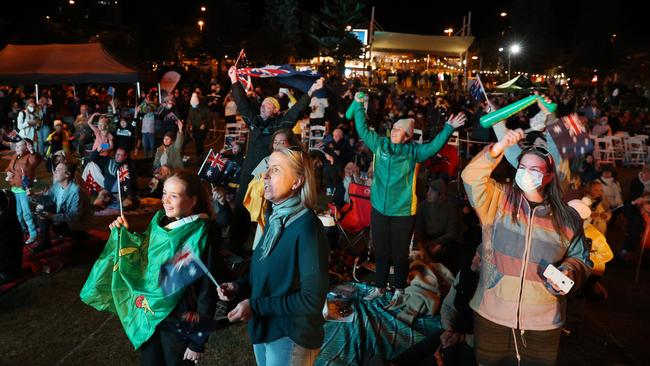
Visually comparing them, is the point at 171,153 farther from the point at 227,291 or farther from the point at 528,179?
the point at 528,179

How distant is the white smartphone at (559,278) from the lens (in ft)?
8.63

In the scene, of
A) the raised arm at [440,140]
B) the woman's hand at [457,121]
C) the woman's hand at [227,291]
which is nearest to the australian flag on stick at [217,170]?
the raised arm at [440,140]

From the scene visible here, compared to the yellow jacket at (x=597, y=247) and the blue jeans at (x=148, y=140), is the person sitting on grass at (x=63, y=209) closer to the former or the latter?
the yellow jacket at (x=597, y=247)

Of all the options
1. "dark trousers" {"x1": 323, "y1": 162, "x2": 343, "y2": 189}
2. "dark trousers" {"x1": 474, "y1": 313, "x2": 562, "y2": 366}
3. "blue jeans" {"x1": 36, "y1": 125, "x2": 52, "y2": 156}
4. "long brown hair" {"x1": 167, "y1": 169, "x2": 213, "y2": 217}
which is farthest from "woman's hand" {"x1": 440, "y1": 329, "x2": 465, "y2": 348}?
"blue jeans" {"x1": 36, "y1": 125, "x2": 52, "y2": 156}

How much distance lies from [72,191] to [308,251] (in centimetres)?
577

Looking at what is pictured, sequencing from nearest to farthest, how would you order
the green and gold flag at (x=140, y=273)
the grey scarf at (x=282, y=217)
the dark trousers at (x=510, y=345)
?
1. the grey scarf at (x=282, y=217)
2. the dark trousers at (x=510, y=345)
3. the green and gold flag at (x=140, y=273)

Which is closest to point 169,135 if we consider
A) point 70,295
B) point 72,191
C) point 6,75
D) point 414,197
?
point 72,191

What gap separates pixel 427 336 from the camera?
16.4ft

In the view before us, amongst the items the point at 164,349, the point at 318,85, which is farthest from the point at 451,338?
the point at 318,85

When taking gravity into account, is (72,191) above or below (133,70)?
below

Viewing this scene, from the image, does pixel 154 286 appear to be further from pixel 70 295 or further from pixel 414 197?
pixel 70 295

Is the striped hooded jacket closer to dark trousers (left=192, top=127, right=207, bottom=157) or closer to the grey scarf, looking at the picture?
the grey scarf

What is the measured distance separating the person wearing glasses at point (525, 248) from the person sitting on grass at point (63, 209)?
19.4 ft

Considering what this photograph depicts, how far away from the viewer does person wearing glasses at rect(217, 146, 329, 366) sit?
8.07 ft
